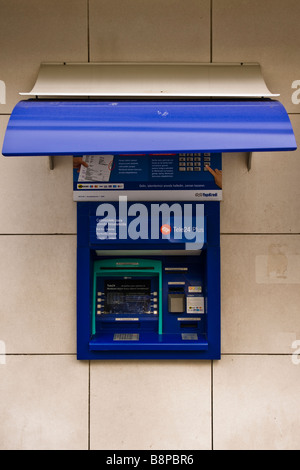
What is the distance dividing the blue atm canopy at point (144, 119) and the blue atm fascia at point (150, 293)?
59cm

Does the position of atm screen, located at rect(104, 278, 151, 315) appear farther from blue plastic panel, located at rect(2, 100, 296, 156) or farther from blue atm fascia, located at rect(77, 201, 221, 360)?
blue plastic panel, located at rect(2, 100, 296, 156)

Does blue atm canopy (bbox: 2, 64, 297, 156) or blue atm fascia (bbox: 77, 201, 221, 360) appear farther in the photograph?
blue atm fascia (bbox: 77, 201, 221, 360)

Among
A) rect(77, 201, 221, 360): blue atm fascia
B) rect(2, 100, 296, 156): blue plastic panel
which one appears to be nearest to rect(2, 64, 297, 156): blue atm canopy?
rect(2, 100, 296, 156): blue plastic panel

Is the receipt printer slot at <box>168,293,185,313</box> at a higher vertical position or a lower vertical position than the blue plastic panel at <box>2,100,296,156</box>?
lower

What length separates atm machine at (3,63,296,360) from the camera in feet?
7.77

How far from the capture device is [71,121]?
6.75ft

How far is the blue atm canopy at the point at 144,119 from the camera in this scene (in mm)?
1973

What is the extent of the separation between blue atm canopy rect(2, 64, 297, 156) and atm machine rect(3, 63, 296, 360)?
0.05 feet

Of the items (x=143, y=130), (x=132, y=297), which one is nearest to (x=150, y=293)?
(x=132, y=297)

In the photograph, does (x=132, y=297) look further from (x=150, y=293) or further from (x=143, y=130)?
(x=143, y=130)

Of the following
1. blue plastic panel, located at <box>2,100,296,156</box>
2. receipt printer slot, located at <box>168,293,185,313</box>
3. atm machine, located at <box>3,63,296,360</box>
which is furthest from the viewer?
receipt printer slot, located at <box>168,293,185,313</box>

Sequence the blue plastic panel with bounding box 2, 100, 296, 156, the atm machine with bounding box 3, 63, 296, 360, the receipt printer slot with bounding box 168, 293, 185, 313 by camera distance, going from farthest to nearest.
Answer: the receipt printer slot with bounding box 168, 293, 185, 313 < the atm machine with bounding box 3, 63, 296, 360 < the blue plastic panel with bounding box 2, 100, 296, 156
